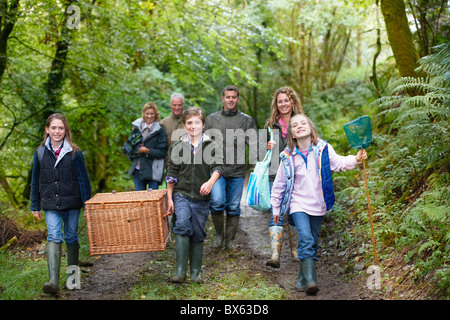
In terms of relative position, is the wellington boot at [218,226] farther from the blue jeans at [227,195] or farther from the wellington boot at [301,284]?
the wellington boot at [301,284]

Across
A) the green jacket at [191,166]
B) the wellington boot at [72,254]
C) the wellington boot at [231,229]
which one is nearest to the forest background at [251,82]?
the wellington boot at [231,229]

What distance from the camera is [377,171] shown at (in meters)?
7.75

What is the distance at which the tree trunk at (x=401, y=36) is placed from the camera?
7207mm

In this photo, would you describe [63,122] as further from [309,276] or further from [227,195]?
[309,276]

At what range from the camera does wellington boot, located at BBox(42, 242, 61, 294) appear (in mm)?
4836

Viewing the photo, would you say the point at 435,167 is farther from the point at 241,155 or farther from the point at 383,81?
the point at 383,81

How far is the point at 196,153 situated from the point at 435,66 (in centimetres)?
365

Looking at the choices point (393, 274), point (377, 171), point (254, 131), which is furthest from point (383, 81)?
point (393, 274)

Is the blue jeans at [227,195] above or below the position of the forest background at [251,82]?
below

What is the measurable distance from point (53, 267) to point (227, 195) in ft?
Result: 9.92

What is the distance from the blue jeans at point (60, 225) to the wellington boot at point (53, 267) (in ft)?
0.27

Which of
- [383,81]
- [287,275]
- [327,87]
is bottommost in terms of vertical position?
[287,275]

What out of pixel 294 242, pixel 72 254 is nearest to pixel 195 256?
pixel 72 254

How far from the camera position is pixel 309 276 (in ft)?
15.8
